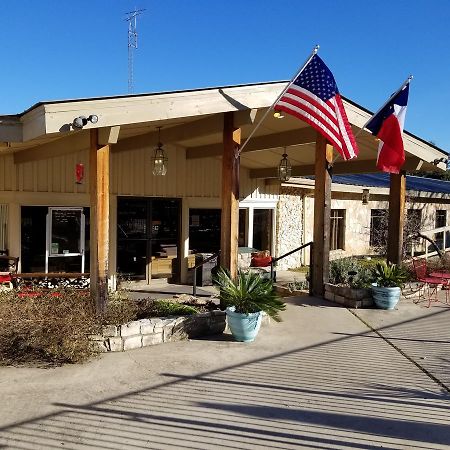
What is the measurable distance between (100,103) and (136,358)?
3.06m

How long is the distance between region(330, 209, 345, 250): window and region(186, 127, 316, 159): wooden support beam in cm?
615

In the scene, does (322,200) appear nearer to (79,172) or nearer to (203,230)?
(203,230)

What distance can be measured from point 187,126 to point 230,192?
1630 millimetres

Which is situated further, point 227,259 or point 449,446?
point 227,259

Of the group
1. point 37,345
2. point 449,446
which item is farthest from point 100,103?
point 449,446

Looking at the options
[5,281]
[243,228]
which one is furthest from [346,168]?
[5,281]

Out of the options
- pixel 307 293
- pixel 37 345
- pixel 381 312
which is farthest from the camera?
pixel 307 293

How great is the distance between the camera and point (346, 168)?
11266mm

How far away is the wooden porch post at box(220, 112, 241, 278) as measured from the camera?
22.5ft

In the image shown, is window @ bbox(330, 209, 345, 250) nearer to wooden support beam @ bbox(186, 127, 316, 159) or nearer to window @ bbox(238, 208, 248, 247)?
window @ bbox(238, 208, 248, 247)

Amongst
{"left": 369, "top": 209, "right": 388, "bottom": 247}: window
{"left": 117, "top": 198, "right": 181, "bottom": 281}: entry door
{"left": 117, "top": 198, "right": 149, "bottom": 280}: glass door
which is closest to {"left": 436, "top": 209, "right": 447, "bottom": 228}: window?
{"left": 369, "top": 209, "right": 388, "bottom": 247}: window

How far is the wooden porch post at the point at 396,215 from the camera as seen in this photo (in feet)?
32.5

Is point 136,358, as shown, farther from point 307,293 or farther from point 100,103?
point 307,293

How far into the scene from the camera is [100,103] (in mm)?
5285
